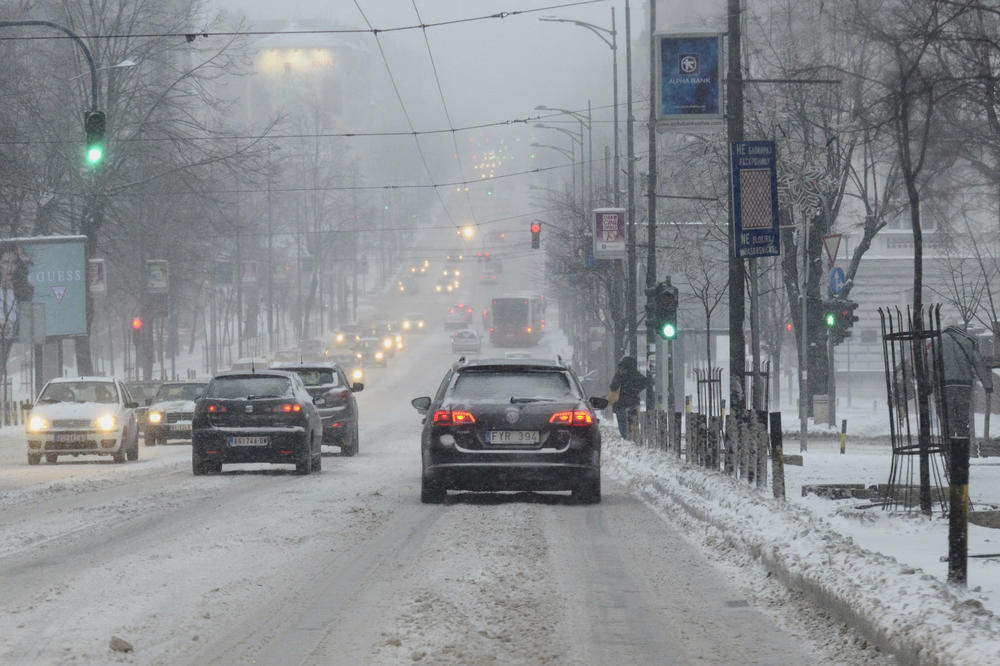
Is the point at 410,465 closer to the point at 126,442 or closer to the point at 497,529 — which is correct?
the point at 126,442

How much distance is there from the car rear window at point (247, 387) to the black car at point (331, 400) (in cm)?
557

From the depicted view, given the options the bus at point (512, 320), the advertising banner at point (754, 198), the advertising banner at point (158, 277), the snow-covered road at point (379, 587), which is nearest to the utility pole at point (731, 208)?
the advertising banner at point (754, 198)

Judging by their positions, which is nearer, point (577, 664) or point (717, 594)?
point (577, 664)

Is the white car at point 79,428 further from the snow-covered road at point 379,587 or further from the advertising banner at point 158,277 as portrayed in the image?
the advertising banner at point 158,277

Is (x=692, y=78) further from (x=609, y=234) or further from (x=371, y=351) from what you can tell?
(x=371, y=351)

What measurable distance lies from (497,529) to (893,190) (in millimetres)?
31740

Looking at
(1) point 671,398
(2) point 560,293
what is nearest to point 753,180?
(1) point 671,398

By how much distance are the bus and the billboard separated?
50466 millimetres

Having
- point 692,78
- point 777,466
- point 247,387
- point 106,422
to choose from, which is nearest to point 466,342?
point 106,422

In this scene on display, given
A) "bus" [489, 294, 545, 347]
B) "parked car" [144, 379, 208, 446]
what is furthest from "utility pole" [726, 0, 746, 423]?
"bus" [489, 294, 545, 347]

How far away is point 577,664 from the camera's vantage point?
24.5 ft

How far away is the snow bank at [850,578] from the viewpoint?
22.8 feet

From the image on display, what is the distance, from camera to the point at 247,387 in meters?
22.3

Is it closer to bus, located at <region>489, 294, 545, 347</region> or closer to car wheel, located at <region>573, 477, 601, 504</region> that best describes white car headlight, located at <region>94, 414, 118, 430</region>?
car wheel, located at <region>573, 477, 601, 504</region>
